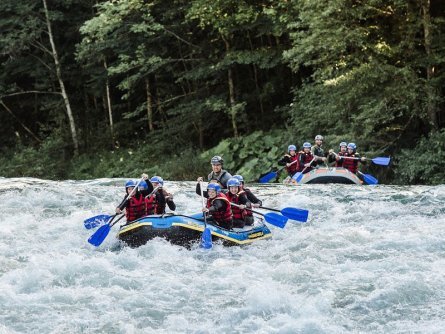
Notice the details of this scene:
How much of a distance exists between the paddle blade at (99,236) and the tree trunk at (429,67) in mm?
8213

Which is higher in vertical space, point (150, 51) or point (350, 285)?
point (150, 51)

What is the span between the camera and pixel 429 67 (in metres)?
16.2

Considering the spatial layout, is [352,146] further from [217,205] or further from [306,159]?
[217,205]

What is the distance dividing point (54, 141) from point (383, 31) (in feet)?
45.0

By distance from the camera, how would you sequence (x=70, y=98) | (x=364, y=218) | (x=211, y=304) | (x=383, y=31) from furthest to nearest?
(x=70, y=98) → (x=383, y=31) → (x=364, y=218) → (x=211, y=304)

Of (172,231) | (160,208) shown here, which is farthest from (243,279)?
(160,208)

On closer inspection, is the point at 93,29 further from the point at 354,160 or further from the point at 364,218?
the point at 364,218

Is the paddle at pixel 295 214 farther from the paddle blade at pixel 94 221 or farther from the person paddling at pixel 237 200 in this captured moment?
the paddle blade at pixel 94 221

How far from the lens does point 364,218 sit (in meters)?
12.1

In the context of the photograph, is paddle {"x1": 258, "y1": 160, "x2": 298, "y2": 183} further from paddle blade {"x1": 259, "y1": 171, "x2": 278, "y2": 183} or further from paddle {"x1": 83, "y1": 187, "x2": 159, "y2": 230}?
paddle {"x1": 83, "y1": 187, "x2": 159, "y2": 230}

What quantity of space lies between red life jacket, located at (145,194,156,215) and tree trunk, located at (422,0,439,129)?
23.8 feet

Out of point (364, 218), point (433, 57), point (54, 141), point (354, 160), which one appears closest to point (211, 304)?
point (364, 218)

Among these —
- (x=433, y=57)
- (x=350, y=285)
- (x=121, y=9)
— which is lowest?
(x=350, y=285)

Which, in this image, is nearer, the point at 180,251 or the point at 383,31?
the point at 180,251
